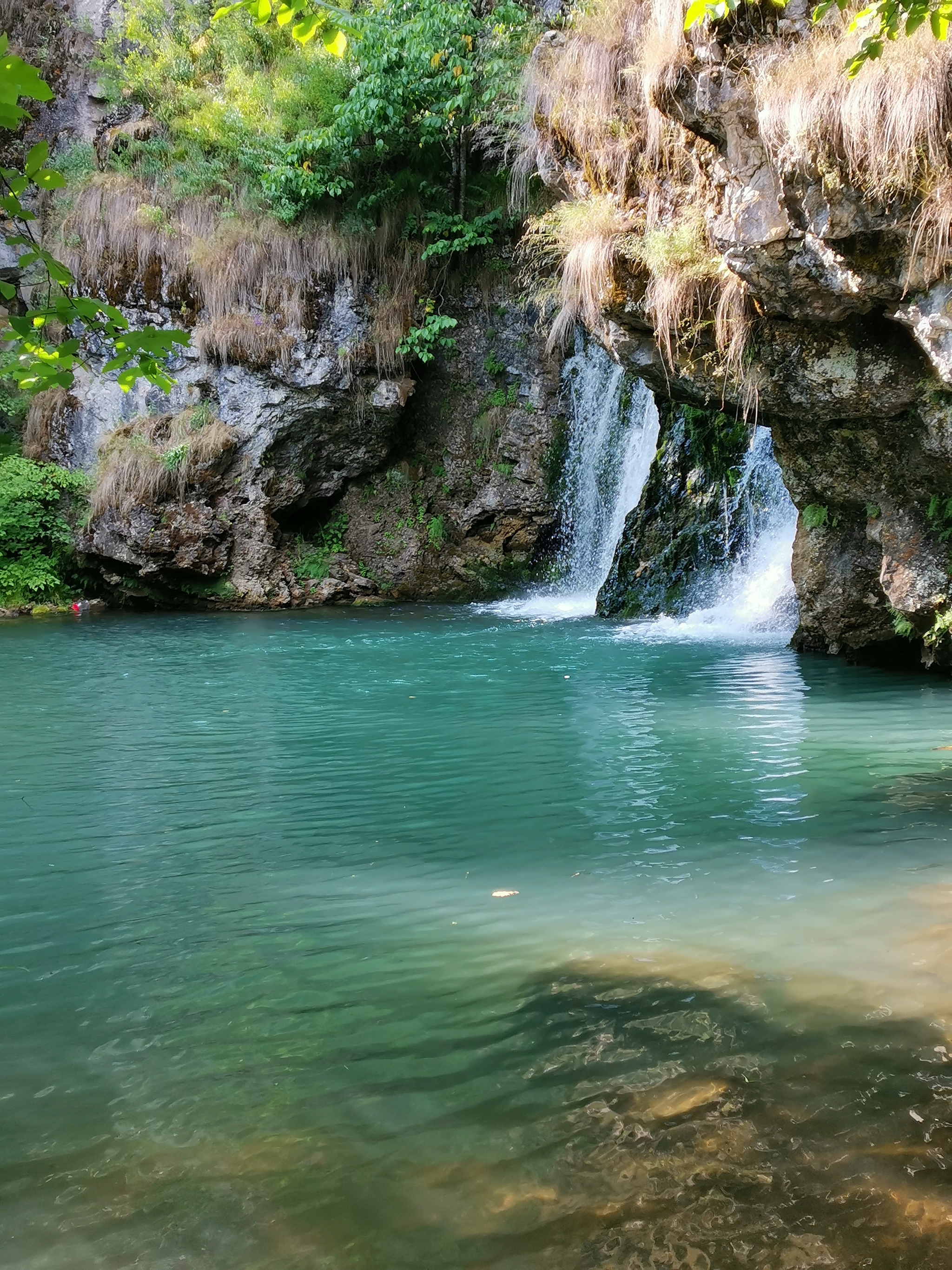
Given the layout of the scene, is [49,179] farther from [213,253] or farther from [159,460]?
[213,253]

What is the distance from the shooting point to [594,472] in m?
15.4

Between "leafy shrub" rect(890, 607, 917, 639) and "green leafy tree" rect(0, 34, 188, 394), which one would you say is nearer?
"green leafy tree" rect(0, 34, 188, 394)

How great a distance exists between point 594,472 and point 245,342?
631 cm

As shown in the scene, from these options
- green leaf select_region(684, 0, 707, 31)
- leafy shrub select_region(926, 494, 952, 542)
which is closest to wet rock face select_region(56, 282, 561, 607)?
leafy shrub select_region(926, 494, 952, 542)

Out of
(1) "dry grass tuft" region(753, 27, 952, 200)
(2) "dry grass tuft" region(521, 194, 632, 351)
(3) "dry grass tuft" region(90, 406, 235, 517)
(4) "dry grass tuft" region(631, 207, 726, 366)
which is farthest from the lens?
(3) "dry grass tuft" region(90, 406, 235, 517)

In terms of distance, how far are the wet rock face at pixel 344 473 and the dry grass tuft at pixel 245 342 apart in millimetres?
147

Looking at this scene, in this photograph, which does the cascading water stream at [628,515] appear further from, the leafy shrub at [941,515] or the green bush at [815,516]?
the leafy shrub at [941,515]

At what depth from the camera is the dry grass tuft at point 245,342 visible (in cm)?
1633

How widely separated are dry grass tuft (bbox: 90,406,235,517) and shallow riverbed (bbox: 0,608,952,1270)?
10.3 m

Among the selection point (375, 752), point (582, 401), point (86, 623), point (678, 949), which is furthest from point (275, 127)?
point (678, 949)

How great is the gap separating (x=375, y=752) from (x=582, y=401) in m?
11.3

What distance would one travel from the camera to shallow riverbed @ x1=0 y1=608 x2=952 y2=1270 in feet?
6.60

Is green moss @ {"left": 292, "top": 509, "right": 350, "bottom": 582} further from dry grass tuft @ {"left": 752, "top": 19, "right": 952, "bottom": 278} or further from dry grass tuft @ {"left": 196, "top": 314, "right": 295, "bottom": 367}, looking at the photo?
dry grass tuft @ {"left": 752, "top": 19, "right": 952, "bottom": 278}

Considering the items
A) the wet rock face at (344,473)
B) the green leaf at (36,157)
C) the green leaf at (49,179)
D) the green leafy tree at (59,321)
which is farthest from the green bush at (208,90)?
the green leaf at (36,157)
